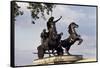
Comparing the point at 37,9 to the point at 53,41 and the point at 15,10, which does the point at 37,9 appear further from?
the point at 53,41

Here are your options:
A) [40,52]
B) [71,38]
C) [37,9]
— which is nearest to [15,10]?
[37,9]

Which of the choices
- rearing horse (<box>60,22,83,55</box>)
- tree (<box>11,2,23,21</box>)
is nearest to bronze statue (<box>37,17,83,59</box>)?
rearing horse (<box>60,22,83,55</box>)

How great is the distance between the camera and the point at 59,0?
2719 mm

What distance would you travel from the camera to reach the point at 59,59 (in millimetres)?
2689

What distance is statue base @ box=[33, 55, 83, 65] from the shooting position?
261cm

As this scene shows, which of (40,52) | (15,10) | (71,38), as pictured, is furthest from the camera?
(71,38)

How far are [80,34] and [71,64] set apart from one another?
1.11ft

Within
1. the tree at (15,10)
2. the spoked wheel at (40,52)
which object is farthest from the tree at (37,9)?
the spoked wheel at (40,52)

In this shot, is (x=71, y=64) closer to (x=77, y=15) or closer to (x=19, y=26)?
(x=77, y=15)

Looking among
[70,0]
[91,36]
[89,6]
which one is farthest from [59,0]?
[91,36]

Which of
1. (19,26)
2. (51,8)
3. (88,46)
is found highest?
(51,8)

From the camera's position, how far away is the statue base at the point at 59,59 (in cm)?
261

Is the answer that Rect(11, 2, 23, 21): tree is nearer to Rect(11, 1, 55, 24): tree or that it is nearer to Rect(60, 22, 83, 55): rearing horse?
Rect(11, 1, 55, 24): tree

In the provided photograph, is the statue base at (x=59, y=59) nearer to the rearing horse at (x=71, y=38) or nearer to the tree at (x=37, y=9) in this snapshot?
the rearing horse at (x=71, y=38)
